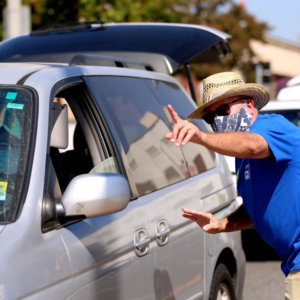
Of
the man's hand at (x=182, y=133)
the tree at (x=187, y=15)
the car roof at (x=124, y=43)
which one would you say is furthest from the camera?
the tree at (x=187, y=15)

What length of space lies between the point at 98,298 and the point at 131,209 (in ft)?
2.08

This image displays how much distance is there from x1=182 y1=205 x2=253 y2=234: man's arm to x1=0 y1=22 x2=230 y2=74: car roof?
228 cm

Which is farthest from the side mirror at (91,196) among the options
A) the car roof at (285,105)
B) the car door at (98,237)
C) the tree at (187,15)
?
the tree at (187,15)

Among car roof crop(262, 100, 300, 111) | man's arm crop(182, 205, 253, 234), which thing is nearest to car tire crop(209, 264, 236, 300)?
man's arm crop(182, 205, 253, 234)

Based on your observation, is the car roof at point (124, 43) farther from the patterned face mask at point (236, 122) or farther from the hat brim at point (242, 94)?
the patterned face mask at point (236, 122)

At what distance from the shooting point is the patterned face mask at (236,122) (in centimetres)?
370

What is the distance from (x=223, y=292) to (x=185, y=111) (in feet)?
4.11

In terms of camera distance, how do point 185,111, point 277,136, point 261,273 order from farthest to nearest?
1. point 261,273
2. point 185,111
3. point 277,136

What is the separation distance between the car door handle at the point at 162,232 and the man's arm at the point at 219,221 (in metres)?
0.13

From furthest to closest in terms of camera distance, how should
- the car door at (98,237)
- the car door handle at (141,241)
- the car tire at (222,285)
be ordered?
A: the car tire at (222,285) → the car door handle at (141,241) → the car door at (98,237)

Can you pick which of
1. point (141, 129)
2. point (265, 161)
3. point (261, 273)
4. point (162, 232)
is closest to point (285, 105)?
point (261, 273)

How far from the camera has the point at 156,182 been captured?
4.41 metres

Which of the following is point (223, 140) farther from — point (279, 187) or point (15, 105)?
point (15, 105)

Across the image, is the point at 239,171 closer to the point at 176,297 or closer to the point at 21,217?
the point at 176,297
